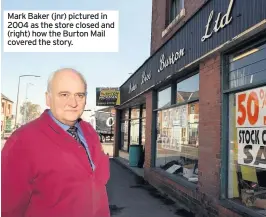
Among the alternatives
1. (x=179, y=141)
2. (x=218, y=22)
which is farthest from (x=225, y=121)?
(x=179, y=141)

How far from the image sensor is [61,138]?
5.75 feet

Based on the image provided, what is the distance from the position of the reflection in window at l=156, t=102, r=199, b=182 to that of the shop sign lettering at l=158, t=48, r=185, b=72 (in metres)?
1.15

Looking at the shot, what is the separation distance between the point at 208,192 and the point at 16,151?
5.09 metres

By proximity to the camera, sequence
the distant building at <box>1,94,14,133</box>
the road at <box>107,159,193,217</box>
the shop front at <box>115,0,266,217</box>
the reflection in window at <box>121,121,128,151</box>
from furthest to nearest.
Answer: the distant building at <box>1,94,14,133</box> < the reflection in window at <box>121,121,128,151</box> < the road at <box>107,159,193,217</box> < the shop front at <box>115,0,266,217</box>

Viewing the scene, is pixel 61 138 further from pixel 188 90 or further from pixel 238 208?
pixel 188 90

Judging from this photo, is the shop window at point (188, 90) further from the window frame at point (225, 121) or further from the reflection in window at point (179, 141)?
the window frame at point (225, 121)

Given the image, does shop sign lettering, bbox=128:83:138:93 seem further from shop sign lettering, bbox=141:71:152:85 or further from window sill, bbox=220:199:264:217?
window sill, bbox=220:199:264:217

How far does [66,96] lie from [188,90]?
20.6 ft

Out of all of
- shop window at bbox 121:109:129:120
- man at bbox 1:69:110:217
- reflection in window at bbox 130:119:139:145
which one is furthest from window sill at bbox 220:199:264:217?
shop window at bbox 121:109:129:120

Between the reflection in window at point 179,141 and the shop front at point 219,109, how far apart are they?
0.08ft

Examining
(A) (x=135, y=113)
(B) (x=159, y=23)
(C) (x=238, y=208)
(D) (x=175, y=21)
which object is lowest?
(C) (x=238, y=208)

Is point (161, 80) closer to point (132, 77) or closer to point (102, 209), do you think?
point (132, 77)

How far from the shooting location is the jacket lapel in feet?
5.66

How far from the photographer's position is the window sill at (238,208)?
15.9 ft
